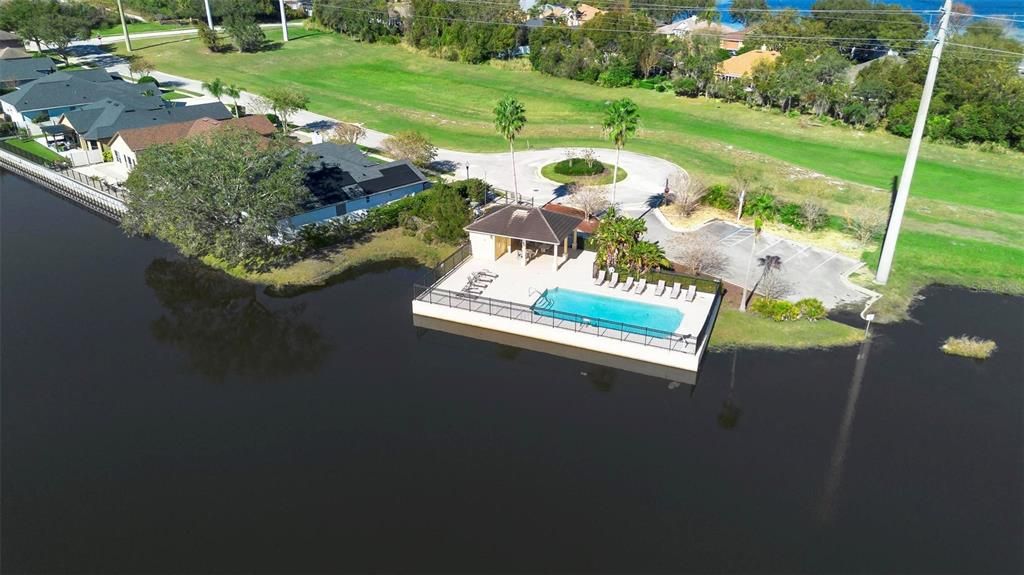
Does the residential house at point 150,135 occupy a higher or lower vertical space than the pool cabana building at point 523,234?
higher

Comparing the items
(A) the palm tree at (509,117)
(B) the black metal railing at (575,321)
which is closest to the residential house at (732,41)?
(A) the palm tree at (509,117)

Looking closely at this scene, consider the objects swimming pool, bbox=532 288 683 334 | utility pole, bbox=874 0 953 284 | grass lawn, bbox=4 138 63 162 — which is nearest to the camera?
utility pole, bbox=874 0 953 284

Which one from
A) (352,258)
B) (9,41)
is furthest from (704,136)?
(9,41)

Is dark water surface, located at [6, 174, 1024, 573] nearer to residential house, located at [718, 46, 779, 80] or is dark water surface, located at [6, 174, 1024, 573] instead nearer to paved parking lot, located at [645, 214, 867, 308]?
paved parking lot, located at [645, 214, 867, 308]

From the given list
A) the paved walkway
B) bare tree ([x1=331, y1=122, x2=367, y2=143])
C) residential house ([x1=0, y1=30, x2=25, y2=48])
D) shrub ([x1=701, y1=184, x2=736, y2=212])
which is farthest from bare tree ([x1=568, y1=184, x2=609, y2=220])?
residential house ([x1=0, y1=30, x2=25, y2=48])

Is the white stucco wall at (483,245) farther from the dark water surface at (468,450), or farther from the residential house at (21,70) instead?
the residential house at (21,70)

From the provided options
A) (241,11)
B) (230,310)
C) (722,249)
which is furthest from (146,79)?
(722,249)
